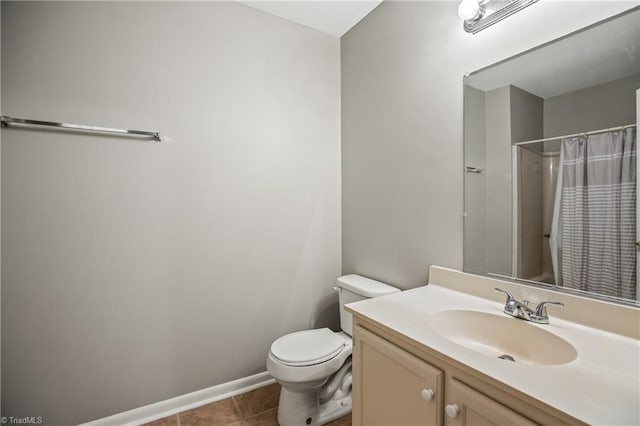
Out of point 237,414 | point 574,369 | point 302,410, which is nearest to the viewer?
point 574,369

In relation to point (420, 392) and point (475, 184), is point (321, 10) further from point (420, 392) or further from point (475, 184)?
point (420, 392)

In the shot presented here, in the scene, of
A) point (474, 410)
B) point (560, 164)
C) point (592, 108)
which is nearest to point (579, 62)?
point (592, 108)

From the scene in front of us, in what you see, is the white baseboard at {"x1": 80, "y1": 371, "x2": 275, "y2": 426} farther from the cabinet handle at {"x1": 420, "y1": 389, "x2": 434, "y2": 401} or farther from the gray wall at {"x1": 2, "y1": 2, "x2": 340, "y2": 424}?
the cabinet handle at {"x1": 420, "y1": 389, "x2": 434, "y2": 401}

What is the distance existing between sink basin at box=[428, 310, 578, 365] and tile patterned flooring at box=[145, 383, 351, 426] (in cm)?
93

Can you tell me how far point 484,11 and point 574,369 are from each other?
1.33m

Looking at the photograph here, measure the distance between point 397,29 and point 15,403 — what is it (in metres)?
2.69

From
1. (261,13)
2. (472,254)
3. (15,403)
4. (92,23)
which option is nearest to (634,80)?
(472,254)

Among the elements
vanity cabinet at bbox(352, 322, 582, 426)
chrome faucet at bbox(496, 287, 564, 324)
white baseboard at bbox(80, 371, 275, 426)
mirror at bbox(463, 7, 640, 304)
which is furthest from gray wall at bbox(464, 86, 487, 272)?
white baseboard at bbox(80, 371, 275, 426)

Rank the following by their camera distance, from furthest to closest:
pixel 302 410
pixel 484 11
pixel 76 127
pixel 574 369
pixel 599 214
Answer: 1. pixel 302 410
2. pixel 76 127
3. pixel 484 11
4. pixel 599 214
5. pixel 574 369

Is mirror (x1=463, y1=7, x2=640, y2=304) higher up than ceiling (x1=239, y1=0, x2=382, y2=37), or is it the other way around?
ceiling (x1=239, y1=0, x2=382, y2=37)

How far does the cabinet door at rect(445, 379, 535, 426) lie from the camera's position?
653 mm

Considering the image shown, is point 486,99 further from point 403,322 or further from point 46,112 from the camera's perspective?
point 46,112

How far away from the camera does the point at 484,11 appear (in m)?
1.21

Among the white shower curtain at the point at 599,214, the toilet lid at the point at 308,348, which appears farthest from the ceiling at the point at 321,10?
the toilet lid at the point at 308,348
